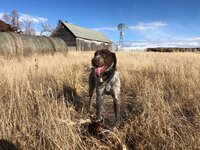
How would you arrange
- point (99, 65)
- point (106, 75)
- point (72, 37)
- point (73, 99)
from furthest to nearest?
point (72, 37) < point (73, 99) < point (106, 75) < point (99, 65)

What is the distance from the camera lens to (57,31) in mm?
37125

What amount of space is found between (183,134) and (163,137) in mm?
199

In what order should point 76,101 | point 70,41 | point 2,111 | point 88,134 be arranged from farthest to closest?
1. point 70,41
2. point 76,101
3. point 2,111
4. point 88,134

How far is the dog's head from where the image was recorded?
2551 mm

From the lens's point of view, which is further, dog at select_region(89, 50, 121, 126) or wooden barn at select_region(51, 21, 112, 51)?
wooden barn at select_region(51, 21, 112, 51)

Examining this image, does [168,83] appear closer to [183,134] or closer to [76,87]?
[76,87]

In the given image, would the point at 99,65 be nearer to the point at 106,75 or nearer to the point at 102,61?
the point at 102,61

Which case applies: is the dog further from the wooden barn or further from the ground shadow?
the wooden barn

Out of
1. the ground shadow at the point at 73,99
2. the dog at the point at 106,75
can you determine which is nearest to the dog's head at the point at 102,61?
the dog at the point at 106,75

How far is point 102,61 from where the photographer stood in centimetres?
257

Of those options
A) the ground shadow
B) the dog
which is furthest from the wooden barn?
the dog

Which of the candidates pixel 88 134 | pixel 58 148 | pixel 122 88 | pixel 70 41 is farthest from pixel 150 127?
pixel 70 41

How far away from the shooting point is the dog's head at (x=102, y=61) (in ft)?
8.37

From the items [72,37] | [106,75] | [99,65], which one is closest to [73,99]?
[106,75]
